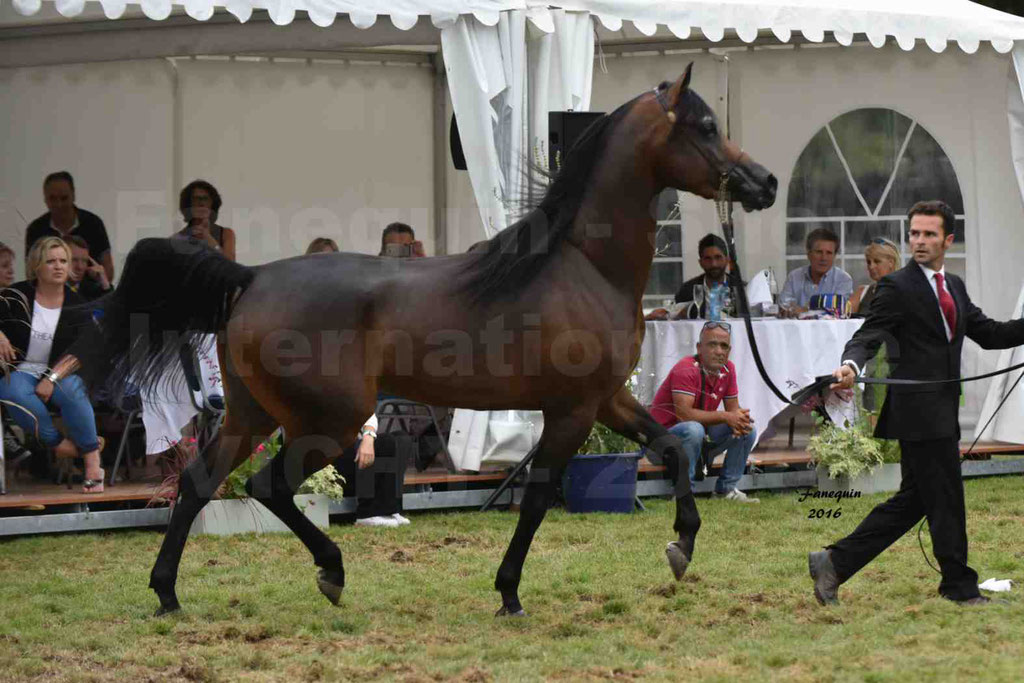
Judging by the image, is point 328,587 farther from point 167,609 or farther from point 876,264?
point 876,264

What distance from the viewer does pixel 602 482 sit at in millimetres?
8320

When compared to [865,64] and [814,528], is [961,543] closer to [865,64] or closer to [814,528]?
[814,528]

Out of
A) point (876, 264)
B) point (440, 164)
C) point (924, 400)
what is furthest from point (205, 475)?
point (440, 164)

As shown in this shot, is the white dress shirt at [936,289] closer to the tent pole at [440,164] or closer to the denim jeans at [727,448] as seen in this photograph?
the denim jeans at [727,448]

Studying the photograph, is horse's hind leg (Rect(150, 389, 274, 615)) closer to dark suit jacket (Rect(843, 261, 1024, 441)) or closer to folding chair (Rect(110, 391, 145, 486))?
dark suit jacket (Rect(843, 261, 1024, 441))

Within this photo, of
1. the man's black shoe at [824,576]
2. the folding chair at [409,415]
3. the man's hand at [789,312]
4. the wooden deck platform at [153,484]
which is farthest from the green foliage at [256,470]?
the man's hand at [789,312]

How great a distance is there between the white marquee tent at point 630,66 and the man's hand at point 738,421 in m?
1.94

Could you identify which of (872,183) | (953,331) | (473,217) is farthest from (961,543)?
(473,217)

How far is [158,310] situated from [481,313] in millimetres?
1359

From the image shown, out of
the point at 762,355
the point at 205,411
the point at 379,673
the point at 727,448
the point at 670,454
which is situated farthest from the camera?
the point at 762,355

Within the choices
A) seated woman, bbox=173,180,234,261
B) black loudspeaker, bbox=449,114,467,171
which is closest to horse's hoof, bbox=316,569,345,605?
black loudspeaker, bbox=449,114,467,171

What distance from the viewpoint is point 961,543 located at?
5359 mm

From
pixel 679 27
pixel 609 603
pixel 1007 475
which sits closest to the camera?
pixel 609 603

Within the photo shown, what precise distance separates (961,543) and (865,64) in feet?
22.1
